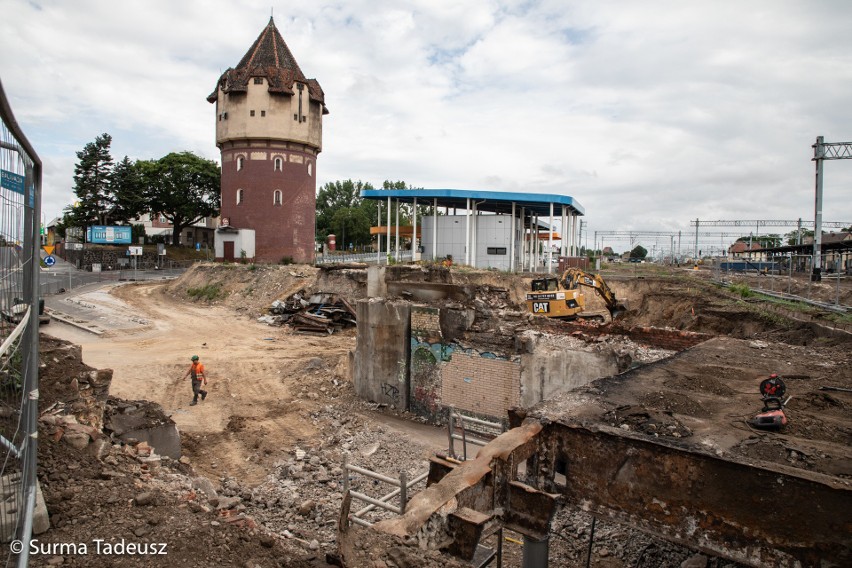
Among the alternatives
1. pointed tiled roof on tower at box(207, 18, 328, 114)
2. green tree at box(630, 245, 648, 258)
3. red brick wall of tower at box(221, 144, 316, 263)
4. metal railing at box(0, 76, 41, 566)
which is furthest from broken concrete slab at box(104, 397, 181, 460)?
green tree at box(630, 245, 648, 258)

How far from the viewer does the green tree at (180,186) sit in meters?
51.7

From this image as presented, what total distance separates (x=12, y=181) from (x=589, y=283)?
21.7 meters

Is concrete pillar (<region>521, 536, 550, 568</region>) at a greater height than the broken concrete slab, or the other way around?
the broken concrete slab

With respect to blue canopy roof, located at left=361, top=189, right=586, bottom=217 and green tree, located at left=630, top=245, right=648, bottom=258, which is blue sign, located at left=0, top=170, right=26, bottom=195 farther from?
green tree, located at left=630, top=245, right=648, bottom=258

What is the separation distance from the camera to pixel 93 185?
162 feet

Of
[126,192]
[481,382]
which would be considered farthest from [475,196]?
[126,192]

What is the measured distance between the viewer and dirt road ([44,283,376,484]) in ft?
41.2

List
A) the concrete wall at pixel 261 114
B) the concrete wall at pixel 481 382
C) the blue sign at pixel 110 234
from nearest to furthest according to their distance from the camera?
the concrete wall at pixel 481 382 → the concrete wall at pixel 261 114 → the blue sign at pixel 110 234

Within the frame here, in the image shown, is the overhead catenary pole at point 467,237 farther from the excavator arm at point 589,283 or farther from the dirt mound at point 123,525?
the dirt mound at point 123,525

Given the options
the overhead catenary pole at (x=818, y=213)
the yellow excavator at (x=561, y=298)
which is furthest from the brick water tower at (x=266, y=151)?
the overhead catenary pole at (x=818, y=213)

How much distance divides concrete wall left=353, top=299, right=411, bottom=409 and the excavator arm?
888 cm

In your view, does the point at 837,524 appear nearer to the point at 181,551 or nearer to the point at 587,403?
the point at 587,403

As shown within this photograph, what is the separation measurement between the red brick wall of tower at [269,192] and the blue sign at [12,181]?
127ft

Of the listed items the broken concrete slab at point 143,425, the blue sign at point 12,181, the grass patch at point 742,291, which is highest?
the blue sign at point 12,181
